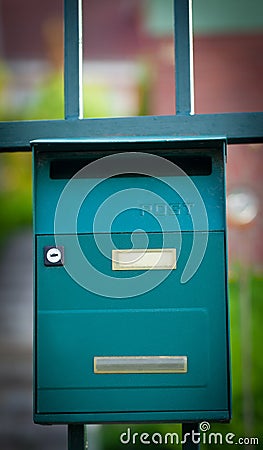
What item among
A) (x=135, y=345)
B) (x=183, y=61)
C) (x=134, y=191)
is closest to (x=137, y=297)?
(x=135, y=345)

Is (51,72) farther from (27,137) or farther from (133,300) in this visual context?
(133,300)

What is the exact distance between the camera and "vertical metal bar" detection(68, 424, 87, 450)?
6.73 feet

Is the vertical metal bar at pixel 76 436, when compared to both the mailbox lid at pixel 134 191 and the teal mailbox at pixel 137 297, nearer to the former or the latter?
the teal mailbox at pixel 137 297

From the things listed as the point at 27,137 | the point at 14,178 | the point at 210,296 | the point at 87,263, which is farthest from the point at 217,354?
the point at 14,178

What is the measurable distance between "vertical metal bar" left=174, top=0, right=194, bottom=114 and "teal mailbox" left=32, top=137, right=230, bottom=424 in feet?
0.78

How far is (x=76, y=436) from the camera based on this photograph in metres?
2.05

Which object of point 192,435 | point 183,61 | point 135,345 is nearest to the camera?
point 135,345

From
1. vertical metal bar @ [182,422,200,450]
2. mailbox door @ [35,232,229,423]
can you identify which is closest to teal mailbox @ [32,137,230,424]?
mailbox door @ [35,232,229,423]

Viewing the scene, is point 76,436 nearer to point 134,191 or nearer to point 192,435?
point 192,435

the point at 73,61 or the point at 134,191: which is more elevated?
the point at 73,61

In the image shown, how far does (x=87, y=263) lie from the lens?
1.92 meters

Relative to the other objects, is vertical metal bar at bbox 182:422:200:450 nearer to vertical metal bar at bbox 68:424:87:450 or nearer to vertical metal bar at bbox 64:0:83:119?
vertical metal bar at bbox 68:424:87:450

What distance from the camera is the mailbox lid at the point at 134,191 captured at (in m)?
1.93

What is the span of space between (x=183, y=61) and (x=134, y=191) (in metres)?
0.41
